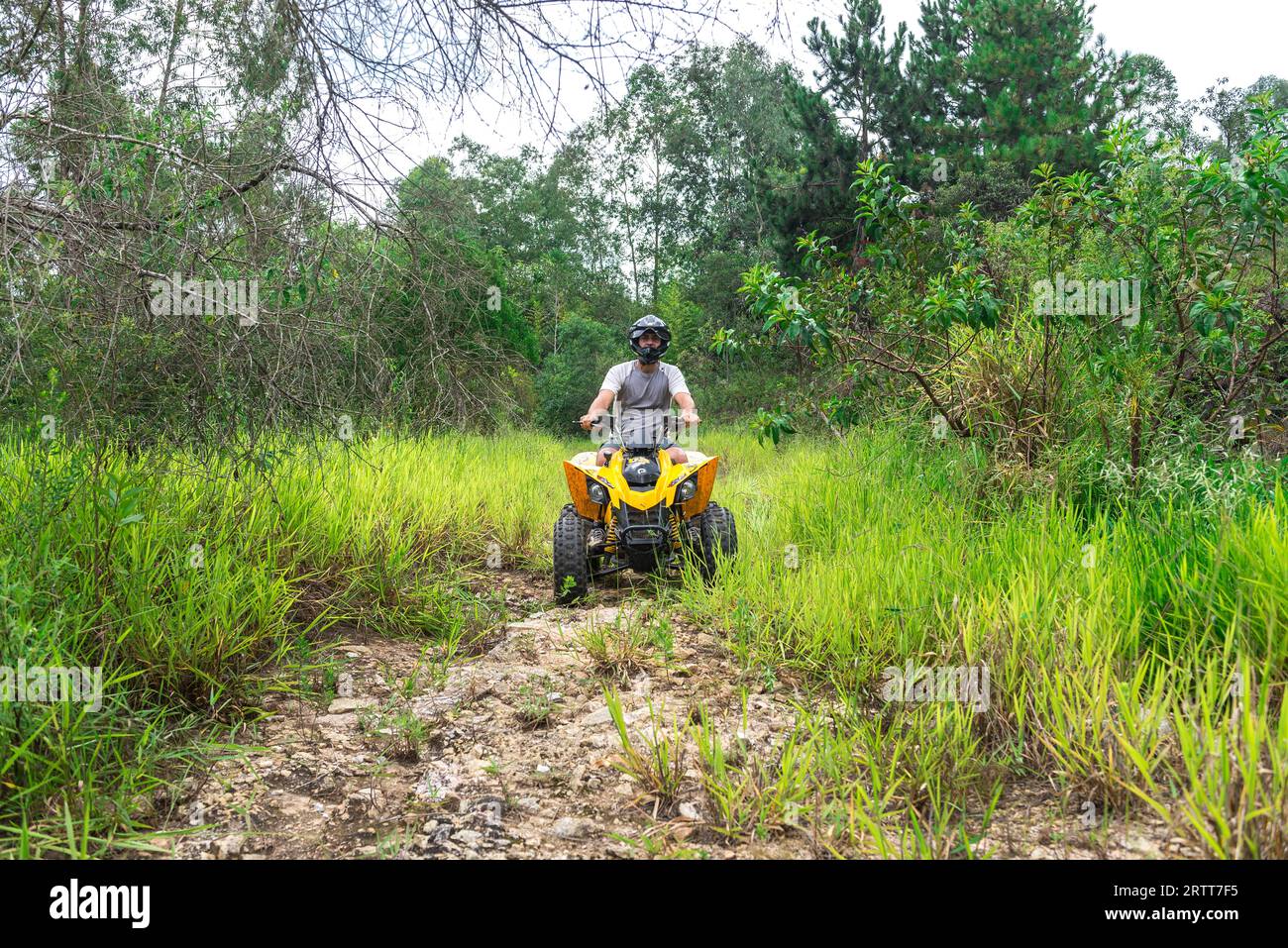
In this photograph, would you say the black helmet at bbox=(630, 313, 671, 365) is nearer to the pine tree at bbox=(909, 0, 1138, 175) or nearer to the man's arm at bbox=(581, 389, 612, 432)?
the man's arm at bbox=(581, 389, 612, 432)

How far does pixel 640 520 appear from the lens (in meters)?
4.79

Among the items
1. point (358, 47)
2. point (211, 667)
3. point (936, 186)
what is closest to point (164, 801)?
point (211, 667)

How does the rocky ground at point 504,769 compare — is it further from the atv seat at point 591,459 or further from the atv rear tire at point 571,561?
the atv seat at point 591,459

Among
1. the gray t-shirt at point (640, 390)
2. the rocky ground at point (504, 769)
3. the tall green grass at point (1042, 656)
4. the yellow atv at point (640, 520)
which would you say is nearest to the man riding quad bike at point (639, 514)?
the yellow atv at point (640, 520)

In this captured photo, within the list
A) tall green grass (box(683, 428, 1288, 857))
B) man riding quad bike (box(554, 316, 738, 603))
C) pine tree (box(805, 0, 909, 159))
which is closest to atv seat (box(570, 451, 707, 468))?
man riding quad bike (box(554, 316, 738, 603))

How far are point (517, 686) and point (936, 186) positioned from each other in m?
14.5

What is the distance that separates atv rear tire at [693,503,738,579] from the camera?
15.8 ft

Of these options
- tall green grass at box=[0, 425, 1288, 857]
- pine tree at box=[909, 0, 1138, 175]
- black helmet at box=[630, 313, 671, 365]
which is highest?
pine tree at box=[909, 0, 1138, 175]

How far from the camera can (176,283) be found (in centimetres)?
250

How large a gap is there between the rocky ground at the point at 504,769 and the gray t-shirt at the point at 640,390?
5.77 ft

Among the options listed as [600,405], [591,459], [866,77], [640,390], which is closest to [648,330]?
[640,390]

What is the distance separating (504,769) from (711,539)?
7.51 feet
